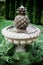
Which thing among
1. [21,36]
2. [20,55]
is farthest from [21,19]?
[20,55]

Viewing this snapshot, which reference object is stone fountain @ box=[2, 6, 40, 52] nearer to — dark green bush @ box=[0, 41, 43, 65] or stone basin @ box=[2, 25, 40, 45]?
stone basin @ box=[2, 25, 40, 45]

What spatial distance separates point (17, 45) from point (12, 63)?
355 mm

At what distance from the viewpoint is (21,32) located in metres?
4.16

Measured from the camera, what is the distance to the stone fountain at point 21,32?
3965 millimetres

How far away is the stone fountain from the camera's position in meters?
3.96

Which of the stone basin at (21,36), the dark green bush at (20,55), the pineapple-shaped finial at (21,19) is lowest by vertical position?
the dark green bush at (20,55)

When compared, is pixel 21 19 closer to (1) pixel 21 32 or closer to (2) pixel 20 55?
(1) pixel 21 32

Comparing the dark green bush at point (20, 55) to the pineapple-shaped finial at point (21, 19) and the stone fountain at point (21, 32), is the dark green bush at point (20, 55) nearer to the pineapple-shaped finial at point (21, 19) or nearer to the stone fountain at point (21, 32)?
the stone fountain at point (21, 32)

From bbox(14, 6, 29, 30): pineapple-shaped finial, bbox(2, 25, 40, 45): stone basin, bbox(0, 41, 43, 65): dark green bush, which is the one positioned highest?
bbox(14, 6, 29, 30): pineapple-shaped finial

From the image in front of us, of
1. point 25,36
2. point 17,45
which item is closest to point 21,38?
point 25,36

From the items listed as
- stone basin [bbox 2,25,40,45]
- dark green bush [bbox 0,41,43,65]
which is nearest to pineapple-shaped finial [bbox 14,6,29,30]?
stone basin [bbox 2,25,40,45]

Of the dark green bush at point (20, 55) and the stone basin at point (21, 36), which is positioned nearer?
the stone basin at point (21, 36)

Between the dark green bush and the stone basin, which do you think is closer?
the stone basin

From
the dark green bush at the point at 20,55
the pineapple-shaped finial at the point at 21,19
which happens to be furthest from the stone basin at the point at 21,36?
the dark green bush at the point at 20,55
